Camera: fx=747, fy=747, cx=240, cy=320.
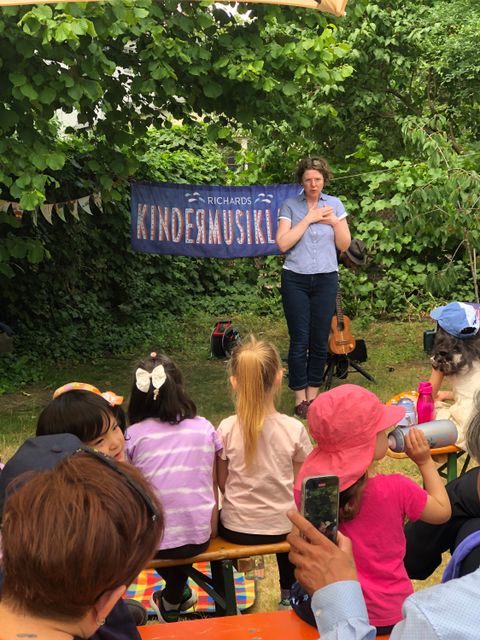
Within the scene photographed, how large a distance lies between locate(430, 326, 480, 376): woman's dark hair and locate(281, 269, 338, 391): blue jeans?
1.89 meters

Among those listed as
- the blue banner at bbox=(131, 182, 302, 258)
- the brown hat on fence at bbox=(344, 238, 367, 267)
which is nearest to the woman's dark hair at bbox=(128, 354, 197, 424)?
the brown hat on fence at bbox=(344, 238, 367, 267)

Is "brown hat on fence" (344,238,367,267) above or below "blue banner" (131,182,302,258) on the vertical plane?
below

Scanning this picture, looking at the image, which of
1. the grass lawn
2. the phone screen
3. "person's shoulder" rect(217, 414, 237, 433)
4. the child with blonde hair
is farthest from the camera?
the grass lawn

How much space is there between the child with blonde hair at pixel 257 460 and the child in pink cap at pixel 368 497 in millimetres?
785

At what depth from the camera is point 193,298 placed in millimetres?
10984

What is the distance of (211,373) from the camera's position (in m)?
7.67

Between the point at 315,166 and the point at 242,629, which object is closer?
the point at 242,629

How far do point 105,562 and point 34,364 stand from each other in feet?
23.7

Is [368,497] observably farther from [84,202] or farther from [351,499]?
[84,202]

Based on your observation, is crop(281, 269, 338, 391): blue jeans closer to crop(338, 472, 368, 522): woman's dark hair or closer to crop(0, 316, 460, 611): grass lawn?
crop(0, 316, 460, 611): grass lawn

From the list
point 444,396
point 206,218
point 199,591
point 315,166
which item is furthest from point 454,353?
point 206,218

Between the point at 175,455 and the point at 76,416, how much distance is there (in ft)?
1.58

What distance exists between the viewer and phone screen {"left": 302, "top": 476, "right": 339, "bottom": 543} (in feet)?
5.55

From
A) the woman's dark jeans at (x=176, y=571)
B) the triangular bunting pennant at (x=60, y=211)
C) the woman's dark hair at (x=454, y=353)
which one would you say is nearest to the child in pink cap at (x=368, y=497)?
the woman's dark jeans at (x=176, y=571)
